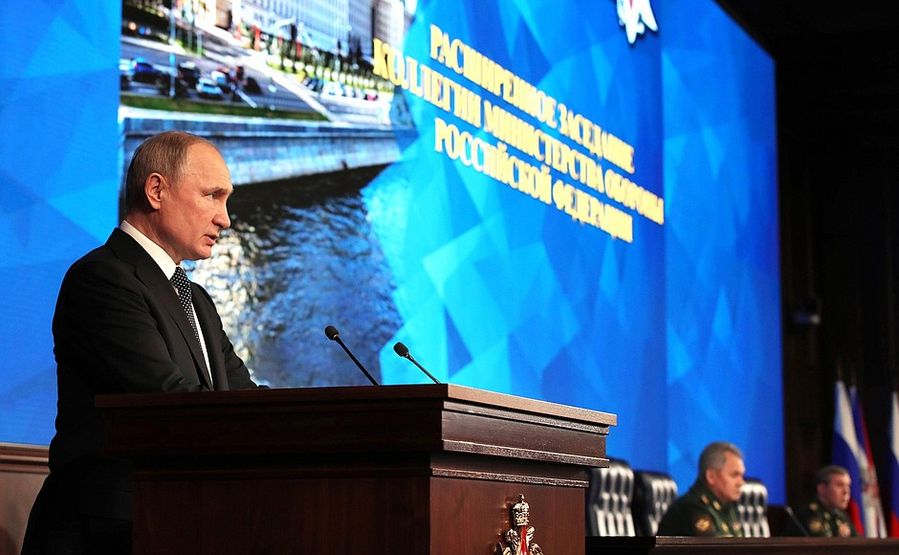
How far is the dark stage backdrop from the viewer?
3684mm

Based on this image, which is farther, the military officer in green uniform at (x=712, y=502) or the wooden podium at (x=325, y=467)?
the military officer in green uniform at (x=712, y=502)

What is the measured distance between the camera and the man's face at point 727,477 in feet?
22.6

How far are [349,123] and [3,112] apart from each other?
1.63 m

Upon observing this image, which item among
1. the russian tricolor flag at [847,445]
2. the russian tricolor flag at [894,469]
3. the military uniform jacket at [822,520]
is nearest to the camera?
the military uniform jacket at [822,520]

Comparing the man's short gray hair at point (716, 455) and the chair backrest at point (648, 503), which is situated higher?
the man's short gray hair at point (716, 455)

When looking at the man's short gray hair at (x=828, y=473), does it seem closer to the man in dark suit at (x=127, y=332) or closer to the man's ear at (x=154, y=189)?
the man in dark suit at (x=127, y=332)

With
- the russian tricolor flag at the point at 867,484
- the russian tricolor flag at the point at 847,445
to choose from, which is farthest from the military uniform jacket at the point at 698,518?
the russian tricolor flag at the point at 847,445

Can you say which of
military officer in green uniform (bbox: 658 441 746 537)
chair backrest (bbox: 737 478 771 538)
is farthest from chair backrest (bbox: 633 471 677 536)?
chair backrest (bbox: 737 478 771 538)

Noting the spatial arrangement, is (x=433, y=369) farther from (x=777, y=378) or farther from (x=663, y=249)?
(x=777, y=378)

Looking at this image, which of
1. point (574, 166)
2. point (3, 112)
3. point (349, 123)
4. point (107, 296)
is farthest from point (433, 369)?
point (107, 296)

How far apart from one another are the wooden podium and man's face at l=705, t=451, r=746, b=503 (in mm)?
4972

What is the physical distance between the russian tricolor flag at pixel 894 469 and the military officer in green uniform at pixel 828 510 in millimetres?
2990

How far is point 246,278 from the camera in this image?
174 inches

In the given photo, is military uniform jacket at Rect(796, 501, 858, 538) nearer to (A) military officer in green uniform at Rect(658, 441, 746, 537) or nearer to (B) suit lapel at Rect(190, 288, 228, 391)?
(A) military officer in green uniform at Rect(658, 441, 746, 537)
